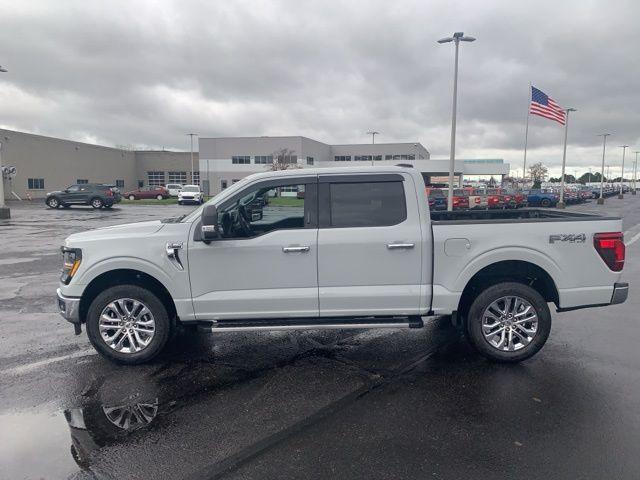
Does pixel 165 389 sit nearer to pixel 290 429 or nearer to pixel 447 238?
pixel 290 429

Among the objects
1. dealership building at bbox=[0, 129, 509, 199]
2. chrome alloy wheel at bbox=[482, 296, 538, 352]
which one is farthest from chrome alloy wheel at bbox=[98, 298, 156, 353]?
dealership building at bbox=[0, 129, 509, 199]

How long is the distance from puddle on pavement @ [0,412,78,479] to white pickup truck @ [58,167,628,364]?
1122 mm

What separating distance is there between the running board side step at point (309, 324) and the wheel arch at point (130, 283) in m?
0.48

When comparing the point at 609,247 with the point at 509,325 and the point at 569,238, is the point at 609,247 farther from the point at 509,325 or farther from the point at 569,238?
the point at 509,325

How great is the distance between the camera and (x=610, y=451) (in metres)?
3.35

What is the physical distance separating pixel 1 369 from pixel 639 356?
6.79 m

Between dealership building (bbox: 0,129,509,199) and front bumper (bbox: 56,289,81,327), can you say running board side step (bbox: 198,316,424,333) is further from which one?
dealership building (bbox: 0,129,509,199)

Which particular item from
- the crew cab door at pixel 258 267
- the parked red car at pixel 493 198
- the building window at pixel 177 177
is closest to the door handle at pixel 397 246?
the crew cab door at pixel 258 267

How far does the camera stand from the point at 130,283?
5.06 meters

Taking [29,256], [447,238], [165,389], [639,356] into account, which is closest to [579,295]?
[639,356]

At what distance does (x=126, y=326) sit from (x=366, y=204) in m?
2.80

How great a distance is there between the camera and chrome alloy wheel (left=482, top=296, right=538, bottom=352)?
4.93 m

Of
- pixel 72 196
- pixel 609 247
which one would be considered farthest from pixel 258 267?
pixel 72 196

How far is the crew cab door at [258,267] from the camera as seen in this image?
15.5 feet
